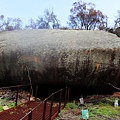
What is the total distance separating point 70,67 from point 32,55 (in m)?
1.32

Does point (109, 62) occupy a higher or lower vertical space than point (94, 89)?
higher

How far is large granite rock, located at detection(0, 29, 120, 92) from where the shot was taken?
629 centimetres

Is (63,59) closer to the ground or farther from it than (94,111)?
farther from it

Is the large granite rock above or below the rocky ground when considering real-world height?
above

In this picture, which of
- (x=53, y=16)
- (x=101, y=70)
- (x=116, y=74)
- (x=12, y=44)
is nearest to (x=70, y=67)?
(x=101, y=70)

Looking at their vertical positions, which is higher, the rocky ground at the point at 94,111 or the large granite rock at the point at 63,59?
the large granite rock at the point at 63,59

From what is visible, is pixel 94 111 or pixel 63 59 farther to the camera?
pixel 63 59

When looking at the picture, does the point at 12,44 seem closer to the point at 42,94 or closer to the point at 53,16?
the point at 42,94

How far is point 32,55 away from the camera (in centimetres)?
664

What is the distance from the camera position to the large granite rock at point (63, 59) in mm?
6293

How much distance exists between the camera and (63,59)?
635 cm

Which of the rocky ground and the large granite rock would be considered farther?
the large granite rock

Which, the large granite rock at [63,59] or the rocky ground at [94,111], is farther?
the large granite rock at [63,59]

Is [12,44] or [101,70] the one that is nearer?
[101,70]
